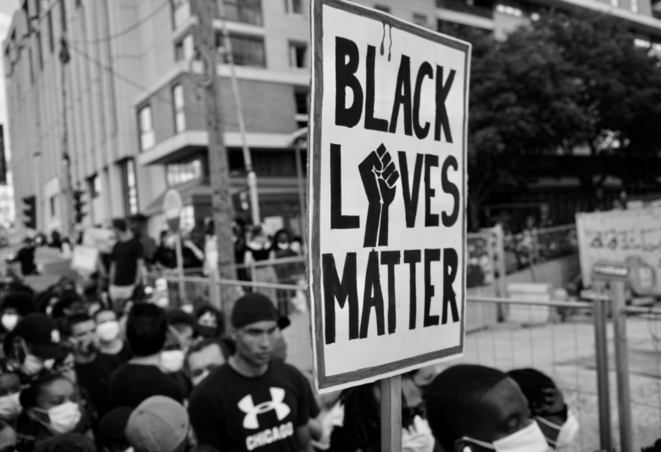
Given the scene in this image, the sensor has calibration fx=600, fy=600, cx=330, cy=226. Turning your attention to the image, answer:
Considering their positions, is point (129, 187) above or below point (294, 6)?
below

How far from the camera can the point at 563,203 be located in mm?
36312

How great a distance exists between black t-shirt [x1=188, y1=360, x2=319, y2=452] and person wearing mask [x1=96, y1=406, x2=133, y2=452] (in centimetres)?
34

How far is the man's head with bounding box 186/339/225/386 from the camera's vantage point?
3902 mm

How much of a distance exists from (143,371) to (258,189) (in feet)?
68.7

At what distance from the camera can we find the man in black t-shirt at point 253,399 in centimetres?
264

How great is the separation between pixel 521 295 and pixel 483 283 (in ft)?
3.32

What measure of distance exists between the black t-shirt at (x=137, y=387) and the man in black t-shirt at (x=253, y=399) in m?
0.70

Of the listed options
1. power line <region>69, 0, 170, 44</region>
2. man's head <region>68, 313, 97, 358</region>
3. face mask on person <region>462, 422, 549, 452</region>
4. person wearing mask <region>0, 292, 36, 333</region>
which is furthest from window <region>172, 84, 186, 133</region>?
face mask on person <region>462, 422, 549, 452</region>

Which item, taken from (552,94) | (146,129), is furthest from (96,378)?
(146,129)

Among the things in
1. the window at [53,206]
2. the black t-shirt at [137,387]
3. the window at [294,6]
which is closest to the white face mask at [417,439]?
the black t-shirt at [137,387]

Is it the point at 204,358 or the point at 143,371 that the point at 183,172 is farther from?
the point at 143,371

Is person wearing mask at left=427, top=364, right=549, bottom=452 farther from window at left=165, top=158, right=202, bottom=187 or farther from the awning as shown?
window at left=165, top=158, right=202, bottom=187

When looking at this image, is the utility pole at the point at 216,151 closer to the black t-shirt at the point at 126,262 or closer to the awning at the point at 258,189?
the black t-shirt at the point at 126,262

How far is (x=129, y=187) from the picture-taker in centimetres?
3053
